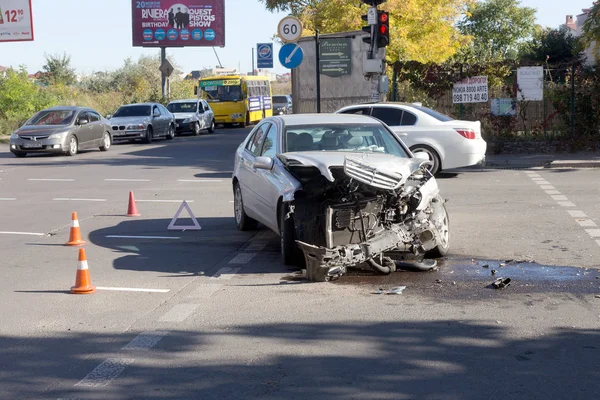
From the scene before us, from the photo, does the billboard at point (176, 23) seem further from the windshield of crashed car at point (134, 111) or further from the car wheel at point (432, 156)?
the car wheel at point (432, 156)

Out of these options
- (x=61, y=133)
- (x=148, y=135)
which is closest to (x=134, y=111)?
(x=148, y=135)

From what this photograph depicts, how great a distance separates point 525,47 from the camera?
7544cm

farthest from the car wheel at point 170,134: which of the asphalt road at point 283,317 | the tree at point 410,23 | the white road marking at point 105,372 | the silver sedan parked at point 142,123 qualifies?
the white road marking at point 105,372

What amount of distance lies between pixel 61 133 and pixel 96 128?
2.12 meters

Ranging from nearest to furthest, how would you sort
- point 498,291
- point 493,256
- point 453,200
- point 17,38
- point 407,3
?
1. point 498,291
2. point 493,256
3. point 453,200
4. point 407,3
5. point 17,38

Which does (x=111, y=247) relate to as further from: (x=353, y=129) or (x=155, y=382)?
(x=155, y=382)

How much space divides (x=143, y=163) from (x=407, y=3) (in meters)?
18.9

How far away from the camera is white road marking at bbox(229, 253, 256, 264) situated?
9734mm

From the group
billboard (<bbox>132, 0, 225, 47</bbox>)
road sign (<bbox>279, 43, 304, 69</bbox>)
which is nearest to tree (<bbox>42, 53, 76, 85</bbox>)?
billboard (<bbox>132, 0, 225, 47</bbox>)

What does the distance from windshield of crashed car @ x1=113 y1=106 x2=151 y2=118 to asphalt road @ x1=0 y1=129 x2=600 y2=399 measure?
864 inches

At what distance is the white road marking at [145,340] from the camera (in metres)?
6.33

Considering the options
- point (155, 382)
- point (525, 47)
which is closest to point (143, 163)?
point (155, 382)

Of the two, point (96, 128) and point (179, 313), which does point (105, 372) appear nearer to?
point (179, 313)

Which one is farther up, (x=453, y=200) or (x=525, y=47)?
(x=525, y=47)
